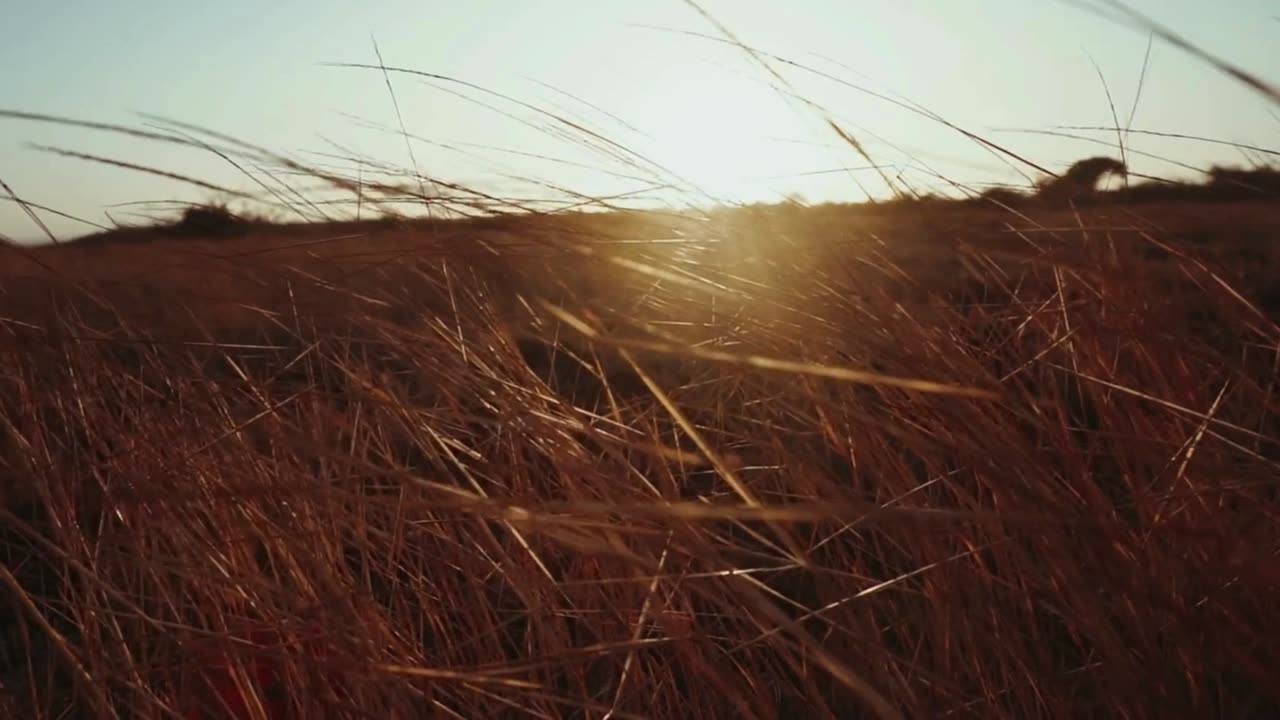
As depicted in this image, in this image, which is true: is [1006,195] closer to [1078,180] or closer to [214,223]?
[1078,180]

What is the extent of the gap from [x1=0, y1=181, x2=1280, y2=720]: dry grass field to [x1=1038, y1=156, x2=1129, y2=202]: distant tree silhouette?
0.11 feet

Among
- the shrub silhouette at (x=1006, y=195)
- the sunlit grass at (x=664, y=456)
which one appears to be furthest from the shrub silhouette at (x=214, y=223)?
the shrub silhouette at (x=1006, y=195)

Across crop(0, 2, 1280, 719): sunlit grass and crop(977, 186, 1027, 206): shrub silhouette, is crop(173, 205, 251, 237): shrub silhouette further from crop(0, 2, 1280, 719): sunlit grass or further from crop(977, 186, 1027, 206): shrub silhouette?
crop(977, 186, 1027, 206): shrub silhouette

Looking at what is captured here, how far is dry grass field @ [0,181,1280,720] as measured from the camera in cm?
73

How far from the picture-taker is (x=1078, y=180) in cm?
107

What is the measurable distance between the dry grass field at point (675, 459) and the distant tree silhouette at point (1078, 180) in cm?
3

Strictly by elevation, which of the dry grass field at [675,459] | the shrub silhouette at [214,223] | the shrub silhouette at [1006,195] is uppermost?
the shrub silhouette at [1006,195]

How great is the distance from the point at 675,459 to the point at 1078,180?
0.48 m

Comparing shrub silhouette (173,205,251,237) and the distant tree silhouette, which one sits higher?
the distant tree silhouette

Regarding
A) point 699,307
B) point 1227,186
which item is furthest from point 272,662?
point 1227,186

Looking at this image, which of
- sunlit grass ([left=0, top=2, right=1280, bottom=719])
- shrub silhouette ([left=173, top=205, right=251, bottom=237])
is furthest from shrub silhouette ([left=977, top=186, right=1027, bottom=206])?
shrub silhouette ([left=173, top=205, right=251, bottom=237])

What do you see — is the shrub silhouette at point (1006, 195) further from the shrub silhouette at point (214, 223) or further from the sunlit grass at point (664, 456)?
the shrub silhouette at point (214, 223)

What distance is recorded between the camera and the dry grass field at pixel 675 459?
0.73 metres

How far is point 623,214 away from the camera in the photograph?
3.84 feet
